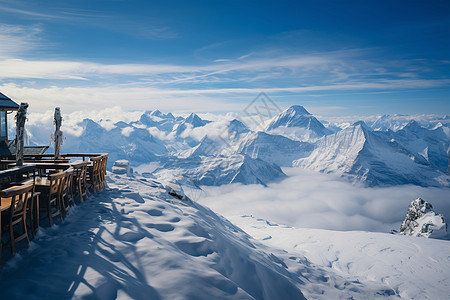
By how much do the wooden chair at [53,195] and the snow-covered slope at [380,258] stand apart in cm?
790

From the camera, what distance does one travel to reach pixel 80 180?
8.47 meters

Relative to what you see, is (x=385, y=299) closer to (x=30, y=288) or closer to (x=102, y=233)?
(x=102, y=233)

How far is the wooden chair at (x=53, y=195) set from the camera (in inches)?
241

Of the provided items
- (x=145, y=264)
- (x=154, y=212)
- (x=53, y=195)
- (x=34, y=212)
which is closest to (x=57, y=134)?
(x=53, y=195)

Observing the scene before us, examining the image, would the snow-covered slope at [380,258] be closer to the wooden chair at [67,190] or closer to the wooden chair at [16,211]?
the wooden chair at [67,190]

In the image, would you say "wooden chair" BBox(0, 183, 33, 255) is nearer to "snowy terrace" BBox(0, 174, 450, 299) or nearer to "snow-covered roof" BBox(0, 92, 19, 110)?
"snowy terrace" BBox(0, 174, 450, 299)

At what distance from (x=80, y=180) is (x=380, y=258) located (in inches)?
738

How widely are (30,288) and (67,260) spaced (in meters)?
0.85

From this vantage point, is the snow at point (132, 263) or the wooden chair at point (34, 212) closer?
the snow at point (132, 263)

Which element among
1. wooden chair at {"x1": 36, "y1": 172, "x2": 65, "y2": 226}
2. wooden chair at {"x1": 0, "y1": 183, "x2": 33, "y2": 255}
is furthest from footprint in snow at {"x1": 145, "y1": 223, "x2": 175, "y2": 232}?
wooden chair at {"x1": 0, "y1": 183, "x2": 33, "y2": 255}

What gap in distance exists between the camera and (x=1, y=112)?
17422 millimetres

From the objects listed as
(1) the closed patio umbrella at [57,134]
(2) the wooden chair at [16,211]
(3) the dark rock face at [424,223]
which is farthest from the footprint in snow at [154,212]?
(3) the dark rock face at [424,223]

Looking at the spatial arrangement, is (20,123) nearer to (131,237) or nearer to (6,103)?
(131,237)

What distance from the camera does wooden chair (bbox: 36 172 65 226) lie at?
→ 6.13 m
